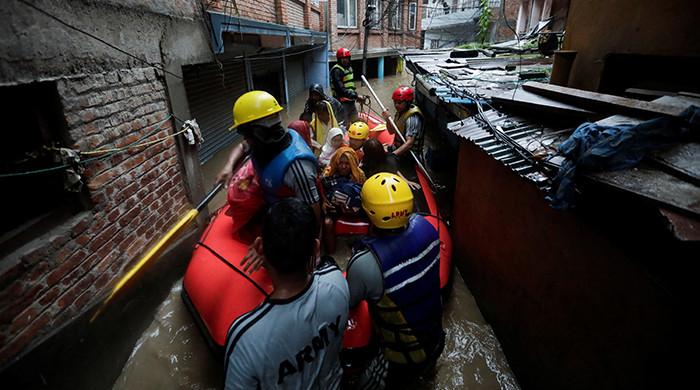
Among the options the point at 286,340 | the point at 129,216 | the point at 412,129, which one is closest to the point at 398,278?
the point at 286,340

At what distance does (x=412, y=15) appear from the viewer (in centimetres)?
2194

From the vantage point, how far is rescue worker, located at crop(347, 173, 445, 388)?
183 centimetres

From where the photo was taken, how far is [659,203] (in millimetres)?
1219

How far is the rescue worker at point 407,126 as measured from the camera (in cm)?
496

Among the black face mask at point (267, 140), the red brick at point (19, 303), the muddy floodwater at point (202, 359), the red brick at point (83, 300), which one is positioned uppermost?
the black face mask at point (267, 140)

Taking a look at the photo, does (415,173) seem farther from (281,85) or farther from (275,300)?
(281,85)

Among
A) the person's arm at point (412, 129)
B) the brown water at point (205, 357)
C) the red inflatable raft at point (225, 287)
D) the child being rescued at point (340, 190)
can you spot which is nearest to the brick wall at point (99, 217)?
the red inflatable raft at point (225, 287)

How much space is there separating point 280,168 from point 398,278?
1272mm

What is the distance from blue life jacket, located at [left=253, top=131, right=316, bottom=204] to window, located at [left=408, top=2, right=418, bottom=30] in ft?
73.2

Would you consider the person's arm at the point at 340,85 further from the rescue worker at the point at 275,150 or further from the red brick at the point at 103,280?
the red brick at the point at 103,280

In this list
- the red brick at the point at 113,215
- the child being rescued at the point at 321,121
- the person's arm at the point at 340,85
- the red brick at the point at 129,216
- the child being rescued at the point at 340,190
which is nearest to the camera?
the red brick at the point at 113,215

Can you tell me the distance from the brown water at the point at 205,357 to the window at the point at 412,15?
22.7m

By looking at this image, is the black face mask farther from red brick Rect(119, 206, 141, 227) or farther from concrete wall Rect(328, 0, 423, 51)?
concrete wall Rect(328, 0, 423, 51)

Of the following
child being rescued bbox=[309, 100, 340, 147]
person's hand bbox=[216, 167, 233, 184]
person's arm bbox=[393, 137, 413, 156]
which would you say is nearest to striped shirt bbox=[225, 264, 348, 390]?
person's hand bbox=[216, 167, 233, 184]
